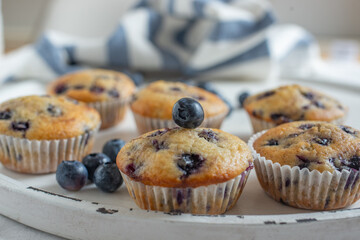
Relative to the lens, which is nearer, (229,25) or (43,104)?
(43,104)

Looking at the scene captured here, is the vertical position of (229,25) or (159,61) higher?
(229,25)

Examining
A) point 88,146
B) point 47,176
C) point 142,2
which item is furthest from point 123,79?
point 142,2

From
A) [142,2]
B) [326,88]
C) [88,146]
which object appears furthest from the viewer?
[142,2]

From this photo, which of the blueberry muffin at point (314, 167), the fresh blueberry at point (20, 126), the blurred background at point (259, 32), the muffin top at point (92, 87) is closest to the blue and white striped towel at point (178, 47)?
the blurred background at point (259, 32)

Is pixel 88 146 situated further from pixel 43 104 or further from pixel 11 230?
pixel 11 230

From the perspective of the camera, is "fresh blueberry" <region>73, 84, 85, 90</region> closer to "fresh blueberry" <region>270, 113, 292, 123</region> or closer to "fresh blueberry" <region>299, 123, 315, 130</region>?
"fresh blueberry" <region>270, 113, 292, 123</region>

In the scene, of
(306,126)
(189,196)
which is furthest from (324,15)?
(189,196)
